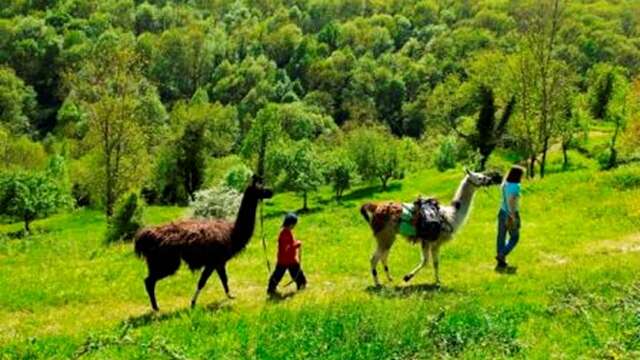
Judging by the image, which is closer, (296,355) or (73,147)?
(296,355)

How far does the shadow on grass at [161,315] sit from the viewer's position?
58.0 ft

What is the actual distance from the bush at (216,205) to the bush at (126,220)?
5.98 meters

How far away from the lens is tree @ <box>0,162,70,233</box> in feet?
Answer: 262

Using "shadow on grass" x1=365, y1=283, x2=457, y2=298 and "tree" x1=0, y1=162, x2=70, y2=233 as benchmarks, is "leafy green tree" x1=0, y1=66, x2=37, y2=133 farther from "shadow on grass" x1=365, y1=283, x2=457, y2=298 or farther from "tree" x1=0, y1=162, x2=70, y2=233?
"shadow on grass" x1=365, y1=283, x2=457, y2=298

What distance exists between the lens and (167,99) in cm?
18862

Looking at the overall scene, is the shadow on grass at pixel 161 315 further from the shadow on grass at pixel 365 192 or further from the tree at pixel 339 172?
the tree at pixel 339 172

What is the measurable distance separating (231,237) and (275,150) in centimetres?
7321

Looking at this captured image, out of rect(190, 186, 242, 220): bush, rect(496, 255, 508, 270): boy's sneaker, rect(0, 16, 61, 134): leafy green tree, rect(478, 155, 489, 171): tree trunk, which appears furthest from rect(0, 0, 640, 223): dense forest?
rect(496, 255, 508, 270): boy's sneaker

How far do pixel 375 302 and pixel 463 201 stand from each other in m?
5.21

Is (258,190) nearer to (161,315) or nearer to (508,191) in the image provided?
(161,315)

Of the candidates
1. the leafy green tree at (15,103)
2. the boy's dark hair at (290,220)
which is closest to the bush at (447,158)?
the leafy green tree at (15,103)

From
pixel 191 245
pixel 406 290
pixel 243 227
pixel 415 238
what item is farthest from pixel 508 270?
pixel 191 245

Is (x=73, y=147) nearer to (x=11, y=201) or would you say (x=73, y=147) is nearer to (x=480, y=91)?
(x=11, y=201)

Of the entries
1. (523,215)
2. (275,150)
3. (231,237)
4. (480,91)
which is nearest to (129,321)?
(231,237)
